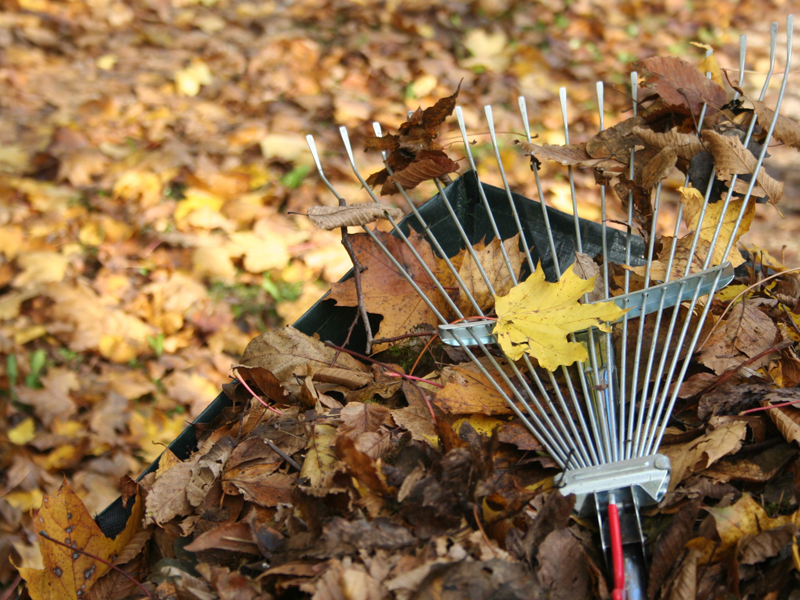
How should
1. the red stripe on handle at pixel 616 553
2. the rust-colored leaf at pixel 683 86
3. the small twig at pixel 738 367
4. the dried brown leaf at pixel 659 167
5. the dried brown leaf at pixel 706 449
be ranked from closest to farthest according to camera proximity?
the red stripe on handle at pixel 616 553, the dried brown leaf at pixel 706 449, the small twig at pixel 738 367, the dried brown leaf at pixel 659 167, the rust-colored leaf at pixel 683 86

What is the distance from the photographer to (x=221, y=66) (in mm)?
2926

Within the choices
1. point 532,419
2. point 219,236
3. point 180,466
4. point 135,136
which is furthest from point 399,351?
point 135,136

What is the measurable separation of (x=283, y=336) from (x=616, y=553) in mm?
739

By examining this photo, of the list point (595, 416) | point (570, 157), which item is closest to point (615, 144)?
point (570, 157)

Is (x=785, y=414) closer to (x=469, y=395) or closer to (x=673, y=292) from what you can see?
(x=673, y=292)

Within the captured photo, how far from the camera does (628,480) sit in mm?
851

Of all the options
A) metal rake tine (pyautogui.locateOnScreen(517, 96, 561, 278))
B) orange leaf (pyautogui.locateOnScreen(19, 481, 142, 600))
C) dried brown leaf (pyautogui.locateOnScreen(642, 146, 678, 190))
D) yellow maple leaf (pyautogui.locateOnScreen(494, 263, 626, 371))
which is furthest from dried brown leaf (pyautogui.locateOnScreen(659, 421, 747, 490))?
orange leaf (pyautogui.locateOnScreen(19, 481, 142, 600))

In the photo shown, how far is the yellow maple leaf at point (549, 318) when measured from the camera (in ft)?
3.18

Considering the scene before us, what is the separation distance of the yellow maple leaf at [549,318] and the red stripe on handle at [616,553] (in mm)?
241

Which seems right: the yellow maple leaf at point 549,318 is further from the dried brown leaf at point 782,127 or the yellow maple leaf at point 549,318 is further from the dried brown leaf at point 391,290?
the dried brown leaf at point 782,127

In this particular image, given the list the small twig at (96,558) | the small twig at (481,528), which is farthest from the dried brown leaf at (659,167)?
the small twig at (96,558)

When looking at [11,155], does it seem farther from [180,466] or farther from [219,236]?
[180,466]

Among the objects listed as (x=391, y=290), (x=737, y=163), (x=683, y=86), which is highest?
(x=683, y=86)

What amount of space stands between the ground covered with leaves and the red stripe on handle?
0.04 metres
